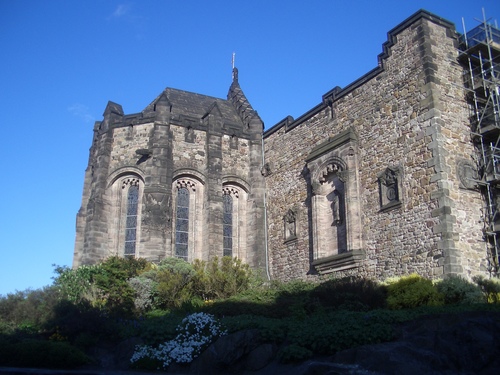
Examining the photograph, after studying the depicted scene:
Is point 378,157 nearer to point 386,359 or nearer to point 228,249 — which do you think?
point 228,249

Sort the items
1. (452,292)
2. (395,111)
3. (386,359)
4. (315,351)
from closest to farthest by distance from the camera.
A: (386,359) → (315,351) → (452,292) → (395,111)

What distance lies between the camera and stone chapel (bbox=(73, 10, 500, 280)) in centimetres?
1647

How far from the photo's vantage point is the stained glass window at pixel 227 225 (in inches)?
959

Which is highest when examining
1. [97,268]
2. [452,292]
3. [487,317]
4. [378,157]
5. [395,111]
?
[395,111]

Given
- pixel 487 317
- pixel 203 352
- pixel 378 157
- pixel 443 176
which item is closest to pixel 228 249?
pixel 378 157

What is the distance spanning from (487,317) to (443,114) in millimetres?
8023

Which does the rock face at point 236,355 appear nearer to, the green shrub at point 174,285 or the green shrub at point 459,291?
the green shrub at point 459,291

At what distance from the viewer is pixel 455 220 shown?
1571 centimetres

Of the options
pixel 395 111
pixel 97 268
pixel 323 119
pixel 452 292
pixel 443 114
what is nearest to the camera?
pixel 452 292

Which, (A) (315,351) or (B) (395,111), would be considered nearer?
(A) (315,351)

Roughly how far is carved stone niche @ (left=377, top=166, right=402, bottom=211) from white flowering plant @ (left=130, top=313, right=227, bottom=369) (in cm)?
781

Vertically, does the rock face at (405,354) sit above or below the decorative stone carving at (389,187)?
below

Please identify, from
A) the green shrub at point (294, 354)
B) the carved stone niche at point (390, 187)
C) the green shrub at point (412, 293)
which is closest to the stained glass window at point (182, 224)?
the carved stone niche at point (390, 187)

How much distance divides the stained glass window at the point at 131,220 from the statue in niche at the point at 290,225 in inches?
263
